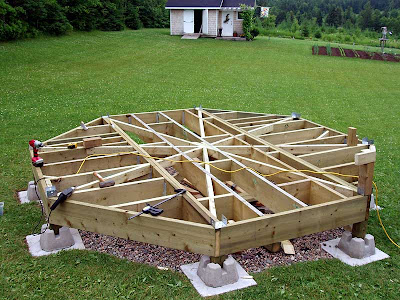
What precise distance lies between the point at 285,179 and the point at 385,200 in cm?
230

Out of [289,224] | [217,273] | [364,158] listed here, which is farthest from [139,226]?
[364,158]

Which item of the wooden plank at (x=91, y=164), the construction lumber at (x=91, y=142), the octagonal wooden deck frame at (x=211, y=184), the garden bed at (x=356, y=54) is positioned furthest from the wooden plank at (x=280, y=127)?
the garden bed at (x=356, y=54)

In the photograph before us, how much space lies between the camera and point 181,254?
5484 mm

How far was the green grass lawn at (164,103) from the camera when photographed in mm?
4801

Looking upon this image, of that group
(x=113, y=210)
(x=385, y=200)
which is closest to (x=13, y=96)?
(x=113, y=210)

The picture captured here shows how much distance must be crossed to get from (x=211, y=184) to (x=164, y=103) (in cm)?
962

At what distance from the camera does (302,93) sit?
59.5 ft

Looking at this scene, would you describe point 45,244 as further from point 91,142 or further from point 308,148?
point 308,148

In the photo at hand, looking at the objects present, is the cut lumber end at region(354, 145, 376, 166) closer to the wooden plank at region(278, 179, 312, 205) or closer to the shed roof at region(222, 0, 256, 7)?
the wooden plank at region(278, 179, 312, 205)

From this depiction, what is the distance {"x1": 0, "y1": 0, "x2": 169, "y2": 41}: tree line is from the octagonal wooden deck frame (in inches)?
817

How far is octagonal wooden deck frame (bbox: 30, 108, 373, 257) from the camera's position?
4.84 metres

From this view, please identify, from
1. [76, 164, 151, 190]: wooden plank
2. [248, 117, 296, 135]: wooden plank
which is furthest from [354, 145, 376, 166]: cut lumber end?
[248, 117, 296, 135]: wooden plank

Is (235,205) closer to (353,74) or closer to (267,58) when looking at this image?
(353,74)

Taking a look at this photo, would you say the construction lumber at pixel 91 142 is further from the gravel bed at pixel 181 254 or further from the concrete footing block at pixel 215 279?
the concrete footing block at pixel 215 279
